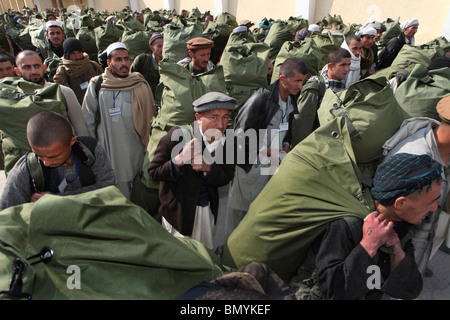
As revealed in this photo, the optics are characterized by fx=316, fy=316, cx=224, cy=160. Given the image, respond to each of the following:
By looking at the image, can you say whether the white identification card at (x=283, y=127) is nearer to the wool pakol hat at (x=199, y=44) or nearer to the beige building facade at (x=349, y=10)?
A: the wool pakol hat at (x=199, y=44)

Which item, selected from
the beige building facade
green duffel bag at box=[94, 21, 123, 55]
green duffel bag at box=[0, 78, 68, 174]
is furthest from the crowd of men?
the beige building facade

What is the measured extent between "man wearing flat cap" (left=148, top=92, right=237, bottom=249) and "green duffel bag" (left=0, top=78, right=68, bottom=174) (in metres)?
0.91

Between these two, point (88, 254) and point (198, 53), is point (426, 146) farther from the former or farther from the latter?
point (198, 53)

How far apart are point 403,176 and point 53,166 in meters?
1.89

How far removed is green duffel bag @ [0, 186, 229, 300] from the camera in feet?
3.13

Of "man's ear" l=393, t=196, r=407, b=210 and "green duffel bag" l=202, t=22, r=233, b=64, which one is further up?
"green duffel bag" l=202, t=22, r=233, b=64

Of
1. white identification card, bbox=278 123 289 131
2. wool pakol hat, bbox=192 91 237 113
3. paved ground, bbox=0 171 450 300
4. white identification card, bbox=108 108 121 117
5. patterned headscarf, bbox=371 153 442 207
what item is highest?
wool pakol hat, bbox=192 91 237 113

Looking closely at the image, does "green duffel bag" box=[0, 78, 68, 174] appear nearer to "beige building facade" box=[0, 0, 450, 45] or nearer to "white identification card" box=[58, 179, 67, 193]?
"white identification card" box=[58, 179, 67, 193]

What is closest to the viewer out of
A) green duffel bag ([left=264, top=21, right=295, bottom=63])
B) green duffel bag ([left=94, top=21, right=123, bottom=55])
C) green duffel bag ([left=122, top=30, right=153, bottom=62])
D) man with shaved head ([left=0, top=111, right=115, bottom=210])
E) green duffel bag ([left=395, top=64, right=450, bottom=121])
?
man with shaved head ([left=0, top=111, right=115, bottom=210])

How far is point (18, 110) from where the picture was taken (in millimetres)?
2211

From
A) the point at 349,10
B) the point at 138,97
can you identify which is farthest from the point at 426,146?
the point at 349,10

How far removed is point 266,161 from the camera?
9.18 feet

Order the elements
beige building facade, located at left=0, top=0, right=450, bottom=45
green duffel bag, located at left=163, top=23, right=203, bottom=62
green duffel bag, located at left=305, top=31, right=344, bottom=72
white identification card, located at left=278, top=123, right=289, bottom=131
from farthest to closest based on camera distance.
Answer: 1. beige building facade, located at left=0, top=0, right=450, bottom=45
2. green duffel bag, located at left=305, top=31, right=344, bottom=72
3. green duffel bag, located at left=163, top=23, right=203, bottom=62
4. white identification card, located at left=278, top=123, right=289, bottom=131

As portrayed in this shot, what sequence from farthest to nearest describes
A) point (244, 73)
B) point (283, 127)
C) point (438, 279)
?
1. point (244, 73)
2. point (283, 127)
3. point (438, 279)
